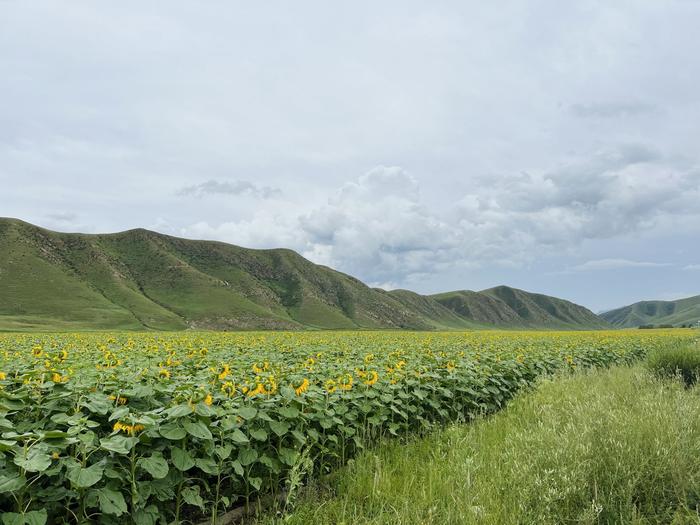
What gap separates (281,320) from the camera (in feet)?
511

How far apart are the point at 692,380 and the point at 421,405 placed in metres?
8.69

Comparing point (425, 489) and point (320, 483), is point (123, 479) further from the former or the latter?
point (425, 489)

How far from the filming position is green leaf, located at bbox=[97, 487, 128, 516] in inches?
140

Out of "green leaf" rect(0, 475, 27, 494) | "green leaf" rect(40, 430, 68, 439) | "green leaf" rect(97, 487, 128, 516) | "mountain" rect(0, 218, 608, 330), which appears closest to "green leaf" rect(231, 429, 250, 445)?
"green leaf" rect(97, 487, 128, 516)

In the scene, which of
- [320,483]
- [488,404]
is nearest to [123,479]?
[320,483]

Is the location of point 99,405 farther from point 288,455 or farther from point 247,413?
Answer: point 288,455

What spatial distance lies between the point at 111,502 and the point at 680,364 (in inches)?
570

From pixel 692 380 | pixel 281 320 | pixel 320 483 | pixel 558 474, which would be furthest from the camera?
pixel 281 320

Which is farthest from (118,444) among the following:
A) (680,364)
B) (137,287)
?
(137,287)

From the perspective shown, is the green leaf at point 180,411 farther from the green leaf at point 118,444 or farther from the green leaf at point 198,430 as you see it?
the green leaf at point 118,444

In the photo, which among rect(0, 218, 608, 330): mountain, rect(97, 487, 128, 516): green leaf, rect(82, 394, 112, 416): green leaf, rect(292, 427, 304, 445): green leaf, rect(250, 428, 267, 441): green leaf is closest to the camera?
rect(97, 487, 128, 516): green leaf

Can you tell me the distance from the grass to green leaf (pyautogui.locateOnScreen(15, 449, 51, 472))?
2427 mm

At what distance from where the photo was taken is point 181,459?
13.7ft

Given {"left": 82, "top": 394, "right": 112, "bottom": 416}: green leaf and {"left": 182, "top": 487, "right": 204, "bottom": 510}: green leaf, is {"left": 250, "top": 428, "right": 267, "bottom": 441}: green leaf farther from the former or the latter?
{"left": 82, "top": 394, "right": 112, "bottom": 416}: green leaf
